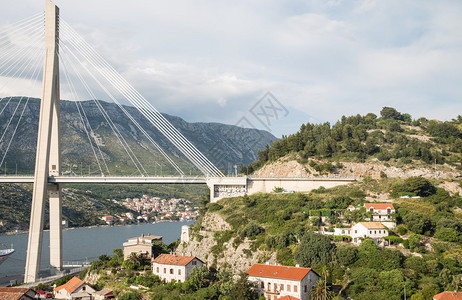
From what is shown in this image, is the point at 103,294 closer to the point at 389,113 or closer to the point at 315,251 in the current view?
the point at 315,251

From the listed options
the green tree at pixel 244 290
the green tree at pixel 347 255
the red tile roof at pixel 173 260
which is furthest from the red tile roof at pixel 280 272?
the red tile roof at pixel 173 260

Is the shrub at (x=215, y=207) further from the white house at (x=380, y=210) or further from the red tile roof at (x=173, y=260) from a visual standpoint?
the white house at (x=380, y=210)

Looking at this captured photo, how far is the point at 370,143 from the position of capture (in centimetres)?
4812

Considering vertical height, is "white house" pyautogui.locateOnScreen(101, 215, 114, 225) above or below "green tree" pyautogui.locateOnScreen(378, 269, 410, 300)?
below

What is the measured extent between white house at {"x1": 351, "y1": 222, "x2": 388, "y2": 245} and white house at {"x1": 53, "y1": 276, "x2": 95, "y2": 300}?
17.7 meters

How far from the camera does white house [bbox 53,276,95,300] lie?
2733 centimetres

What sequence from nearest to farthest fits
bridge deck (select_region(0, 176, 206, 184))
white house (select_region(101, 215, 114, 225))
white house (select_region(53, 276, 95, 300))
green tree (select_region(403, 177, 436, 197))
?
white house (select_region(53, 276, 95, 300)) → green tree (select_region(403, 177, 436, 197)) → bridge deck (select_region(0, 176, 206, 184)) → white house (select_region(101, 215, 114, 225))

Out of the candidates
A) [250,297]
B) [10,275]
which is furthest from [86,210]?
[250,297]

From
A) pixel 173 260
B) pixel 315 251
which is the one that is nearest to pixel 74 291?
pixel 173 260

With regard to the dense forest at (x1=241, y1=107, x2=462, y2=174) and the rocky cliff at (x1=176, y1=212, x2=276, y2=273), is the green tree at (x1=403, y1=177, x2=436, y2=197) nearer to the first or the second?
the dense forest at (x1=241, y1=107, x2=462, y2=174)

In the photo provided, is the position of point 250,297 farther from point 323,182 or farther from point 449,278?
point 323,182

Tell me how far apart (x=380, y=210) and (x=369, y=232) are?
373cm

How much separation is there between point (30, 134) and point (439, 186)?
84780 millimetres

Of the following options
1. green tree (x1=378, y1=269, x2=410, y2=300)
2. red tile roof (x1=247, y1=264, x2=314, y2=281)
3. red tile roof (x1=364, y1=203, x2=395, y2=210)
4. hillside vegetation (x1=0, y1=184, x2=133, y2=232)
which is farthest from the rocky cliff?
hillside vegetation (x1=0, y1=184, x2=133, y2=232)
